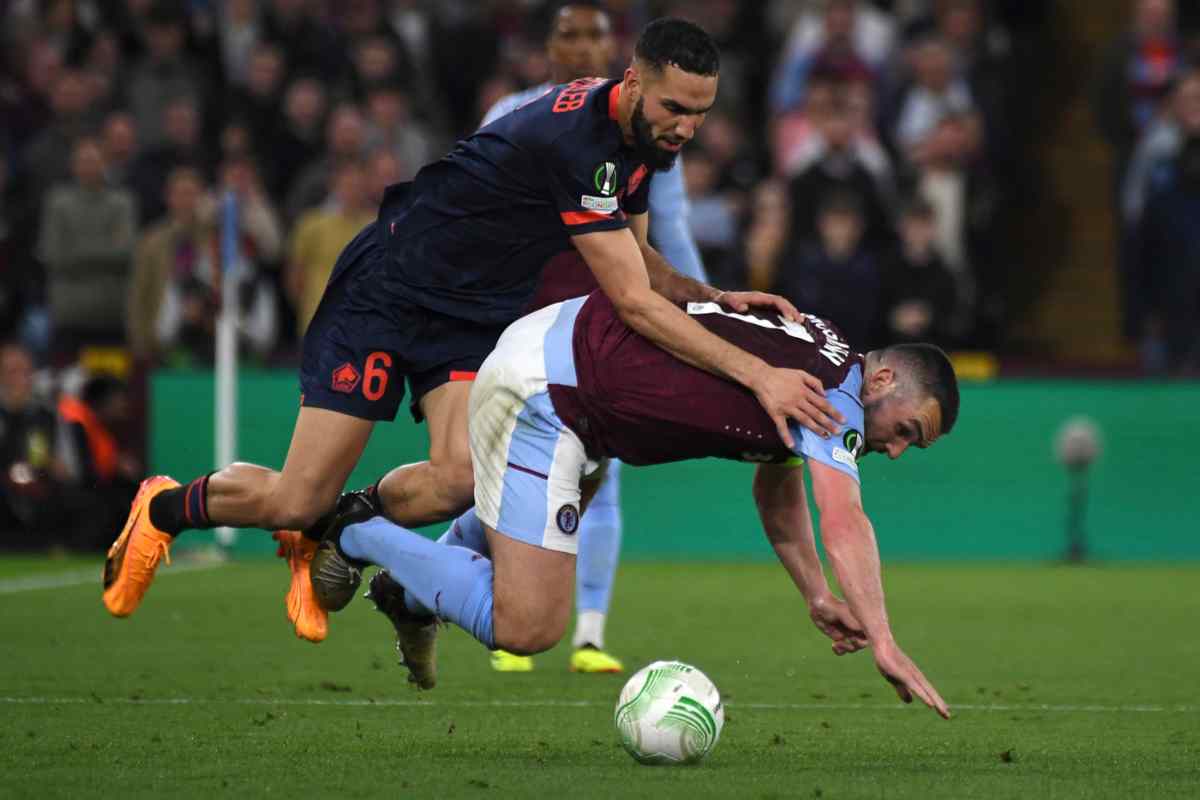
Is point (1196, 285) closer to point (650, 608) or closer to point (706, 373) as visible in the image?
point (650, 608)

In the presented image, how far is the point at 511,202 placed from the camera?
278 inches

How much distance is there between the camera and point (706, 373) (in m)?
6.26

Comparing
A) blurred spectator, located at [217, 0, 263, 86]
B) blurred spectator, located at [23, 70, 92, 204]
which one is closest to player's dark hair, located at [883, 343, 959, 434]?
blurred spectator, located at [23, 70, 92, 204]

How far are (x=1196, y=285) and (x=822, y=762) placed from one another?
932cm

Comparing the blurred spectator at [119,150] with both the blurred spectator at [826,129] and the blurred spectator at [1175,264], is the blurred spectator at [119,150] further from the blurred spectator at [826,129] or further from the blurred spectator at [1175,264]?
the blurred spectator at [1175,264]

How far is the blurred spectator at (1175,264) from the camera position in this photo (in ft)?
47.4

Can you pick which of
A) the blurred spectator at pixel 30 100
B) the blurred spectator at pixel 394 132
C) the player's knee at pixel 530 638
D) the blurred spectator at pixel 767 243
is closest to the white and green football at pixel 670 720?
the player's knee at pixel 530 638

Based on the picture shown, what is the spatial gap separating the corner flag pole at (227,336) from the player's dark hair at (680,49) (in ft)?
23.9

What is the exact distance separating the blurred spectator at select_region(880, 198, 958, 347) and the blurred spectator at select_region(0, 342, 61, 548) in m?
5.55

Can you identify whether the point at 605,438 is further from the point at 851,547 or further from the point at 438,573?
the point at 851,547

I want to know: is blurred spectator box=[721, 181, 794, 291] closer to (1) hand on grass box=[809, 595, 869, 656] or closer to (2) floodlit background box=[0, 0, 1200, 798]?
(2) floodlit background box=[0, 0, 1200, 798]

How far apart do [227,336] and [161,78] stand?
3.57 meters

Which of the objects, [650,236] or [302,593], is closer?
[302,593]

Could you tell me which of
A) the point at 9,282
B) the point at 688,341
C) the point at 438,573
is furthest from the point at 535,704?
the point at 9,282
